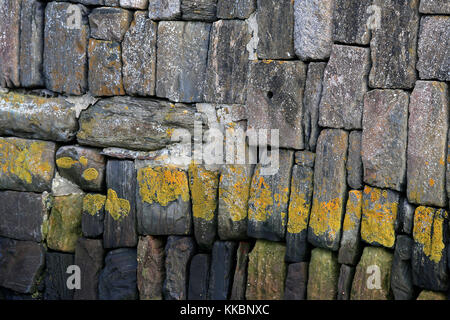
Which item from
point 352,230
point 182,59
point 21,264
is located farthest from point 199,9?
point 21,264

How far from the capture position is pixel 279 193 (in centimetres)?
440

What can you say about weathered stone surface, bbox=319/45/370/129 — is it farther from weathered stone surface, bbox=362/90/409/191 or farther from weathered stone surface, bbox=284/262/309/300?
weathered stone surface, bbox=284/262/309/300

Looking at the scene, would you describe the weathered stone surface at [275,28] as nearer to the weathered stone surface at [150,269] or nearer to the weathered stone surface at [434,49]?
the weathered stone surface at [434,49]

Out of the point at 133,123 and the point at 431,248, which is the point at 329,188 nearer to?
the point at 431,248

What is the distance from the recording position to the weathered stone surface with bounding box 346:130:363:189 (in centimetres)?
412

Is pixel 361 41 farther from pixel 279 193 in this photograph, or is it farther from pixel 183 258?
pixel 183 258

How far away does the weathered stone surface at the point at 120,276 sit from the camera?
192 inches

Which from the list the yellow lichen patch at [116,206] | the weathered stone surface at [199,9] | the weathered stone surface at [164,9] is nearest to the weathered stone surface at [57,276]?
the yellow lichen patch at [116,206]

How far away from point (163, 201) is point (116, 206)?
42cm

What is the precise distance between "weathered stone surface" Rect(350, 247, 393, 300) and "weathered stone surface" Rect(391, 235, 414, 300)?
7 cm

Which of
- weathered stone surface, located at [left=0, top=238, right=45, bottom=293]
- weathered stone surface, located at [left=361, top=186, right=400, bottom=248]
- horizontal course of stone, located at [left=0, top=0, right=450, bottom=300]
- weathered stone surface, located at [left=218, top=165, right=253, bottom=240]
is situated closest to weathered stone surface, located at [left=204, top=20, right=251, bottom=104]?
horizontal course of stone, located at [left=0, top=0, right=450, bottom=300]

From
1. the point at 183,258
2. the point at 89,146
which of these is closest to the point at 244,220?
the point at 183,258

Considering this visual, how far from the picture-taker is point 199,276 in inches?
184

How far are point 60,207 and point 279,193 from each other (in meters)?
1.91
